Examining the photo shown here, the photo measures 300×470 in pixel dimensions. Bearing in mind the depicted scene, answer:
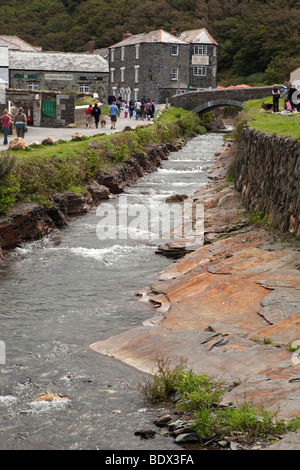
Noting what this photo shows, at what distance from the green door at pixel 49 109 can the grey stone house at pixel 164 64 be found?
4055 cm

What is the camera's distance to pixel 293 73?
75.0 metres

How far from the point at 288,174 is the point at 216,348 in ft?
22.6

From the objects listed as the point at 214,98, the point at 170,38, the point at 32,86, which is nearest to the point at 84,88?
the point at 32,86

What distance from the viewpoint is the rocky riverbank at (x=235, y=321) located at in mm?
9320

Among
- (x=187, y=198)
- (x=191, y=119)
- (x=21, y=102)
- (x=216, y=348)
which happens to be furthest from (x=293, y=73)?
(x=216, y=348)

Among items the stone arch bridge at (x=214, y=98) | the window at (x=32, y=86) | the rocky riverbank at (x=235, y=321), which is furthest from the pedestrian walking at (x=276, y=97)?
the window at (x=32, y=86)

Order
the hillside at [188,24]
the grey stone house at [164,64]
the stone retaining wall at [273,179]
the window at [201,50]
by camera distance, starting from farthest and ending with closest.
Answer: the hillside at [188,24], the window at [201,50], the grey stone house at [164,64], the stone retaining wall at [273,179]

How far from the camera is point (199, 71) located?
87750mm

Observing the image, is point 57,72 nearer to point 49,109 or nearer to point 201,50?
point 201,50

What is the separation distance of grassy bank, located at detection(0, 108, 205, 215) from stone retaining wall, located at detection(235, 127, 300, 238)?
22.2 feet

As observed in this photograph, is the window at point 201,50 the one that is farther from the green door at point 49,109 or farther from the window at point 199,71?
the green door at point 49,109

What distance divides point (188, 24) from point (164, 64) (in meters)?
33.5
